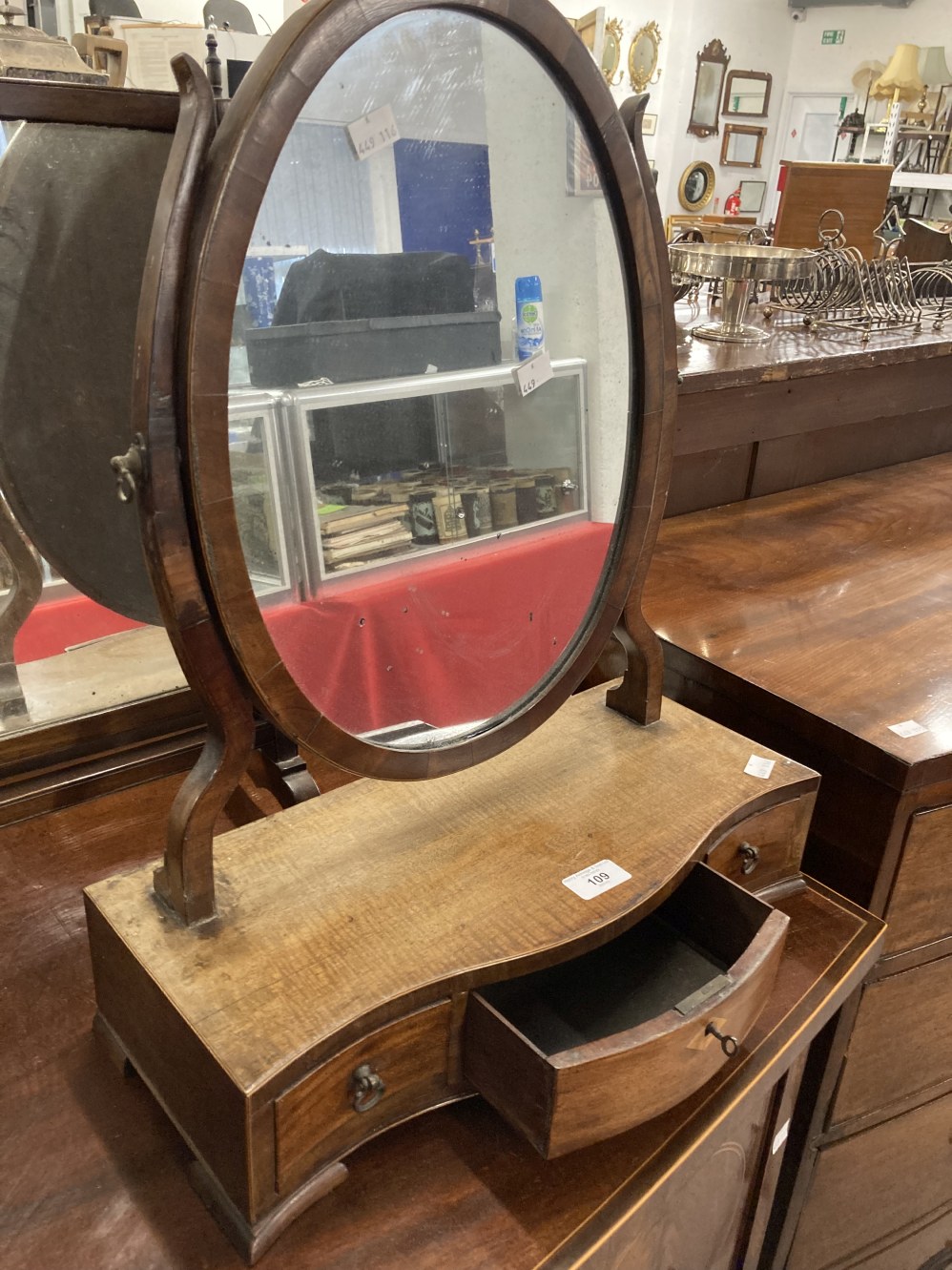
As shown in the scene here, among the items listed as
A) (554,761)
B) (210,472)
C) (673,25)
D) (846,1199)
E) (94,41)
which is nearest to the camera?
(210,472)

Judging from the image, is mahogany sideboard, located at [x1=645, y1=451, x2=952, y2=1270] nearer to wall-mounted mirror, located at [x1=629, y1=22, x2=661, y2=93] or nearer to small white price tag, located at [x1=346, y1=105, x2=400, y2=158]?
small white price tag, located at [x1=346, y1=105, x2=400, y2=158]

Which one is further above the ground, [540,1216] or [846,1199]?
[540,1216]

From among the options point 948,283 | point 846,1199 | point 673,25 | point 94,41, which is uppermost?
point 673,25

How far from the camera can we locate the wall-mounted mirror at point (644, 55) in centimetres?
554

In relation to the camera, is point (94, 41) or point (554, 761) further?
point (94, 41)

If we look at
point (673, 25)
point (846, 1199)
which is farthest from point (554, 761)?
point (673, 25)

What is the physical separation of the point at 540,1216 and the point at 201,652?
397 millimetres

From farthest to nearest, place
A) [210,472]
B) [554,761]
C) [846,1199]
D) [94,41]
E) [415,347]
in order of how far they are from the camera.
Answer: [94,41]
[846,1199]
[554,761]
[415,347]
[210,472]

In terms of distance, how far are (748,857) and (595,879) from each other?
0.19 m

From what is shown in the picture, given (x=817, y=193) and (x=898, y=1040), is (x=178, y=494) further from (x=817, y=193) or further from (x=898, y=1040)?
(x=817, y=193)

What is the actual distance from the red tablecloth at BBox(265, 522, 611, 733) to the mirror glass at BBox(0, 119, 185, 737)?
0.52 feet

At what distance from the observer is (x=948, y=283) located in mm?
2207

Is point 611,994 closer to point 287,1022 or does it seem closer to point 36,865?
point 287,1022

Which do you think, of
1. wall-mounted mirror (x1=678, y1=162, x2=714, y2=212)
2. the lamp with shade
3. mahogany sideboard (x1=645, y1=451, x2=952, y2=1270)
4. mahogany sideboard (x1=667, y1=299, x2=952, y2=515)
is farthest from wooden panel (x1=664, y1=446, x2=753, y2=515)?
wall-mounted mirror (x1=678, y1=162, x2=714, y2=212)
